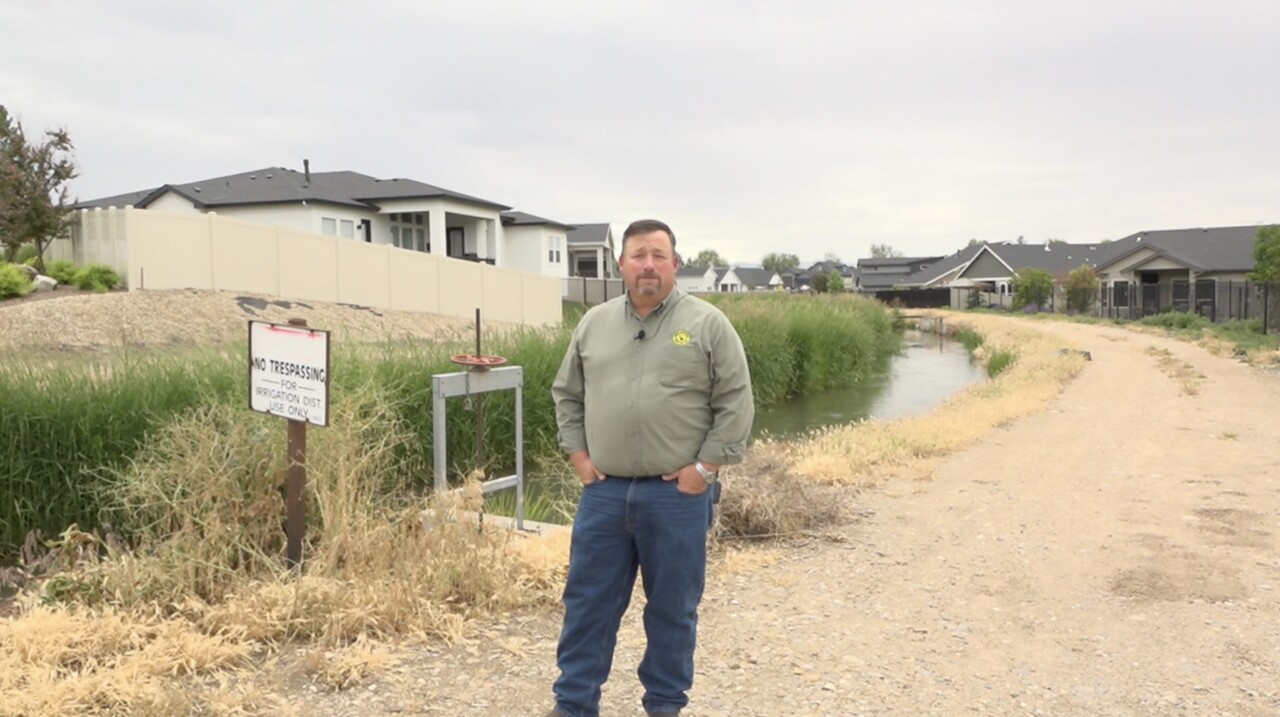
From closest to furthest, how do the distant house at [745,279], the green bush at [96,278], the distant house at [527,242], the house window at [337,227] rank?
the green bush at [96,278], the house window at [337,227], the distant house at [527,242], the distant house at [745,279]

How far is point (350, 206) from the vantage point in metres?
40.8

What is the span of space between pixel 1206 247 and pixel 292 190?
144 feet

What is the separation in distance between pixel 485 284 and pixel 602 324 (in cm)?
2910

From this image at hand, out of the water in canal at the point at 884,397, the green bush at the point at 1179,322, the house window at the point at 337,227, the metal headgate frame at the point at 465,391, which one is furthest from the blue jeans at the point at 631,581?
the house window at the point at 337,227

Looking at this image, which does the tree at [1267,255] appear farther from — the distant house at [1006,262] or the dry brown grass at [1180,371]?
the distant house at [1006,262]

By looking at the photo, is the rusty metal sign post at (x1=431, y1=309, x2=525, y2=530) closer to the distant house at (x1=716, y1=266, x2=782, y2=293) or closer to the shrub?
the shrub

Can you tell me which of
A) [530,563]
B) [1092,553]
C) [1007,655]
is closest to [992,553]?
[1092,553]

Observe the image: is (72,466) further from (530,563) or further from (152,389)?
(530,563)

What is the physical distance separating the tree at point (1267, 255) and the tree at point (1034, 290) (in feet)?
72.2

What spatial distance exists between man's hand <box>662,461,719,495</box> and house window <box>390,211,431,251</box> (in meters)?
41.2

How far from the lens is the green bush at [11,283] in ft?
65.1

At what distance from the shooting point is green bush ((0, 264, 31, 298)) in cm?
1983

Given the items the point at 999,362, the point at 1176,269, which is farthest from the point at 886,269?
the point at 999,362

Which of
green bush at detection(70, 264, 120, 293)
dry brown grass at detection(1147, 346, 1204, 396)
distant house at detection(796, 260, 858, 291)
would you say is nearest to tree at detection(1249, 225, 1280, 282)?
dry brown grass at detection(1147, 346, 1204, 396)
